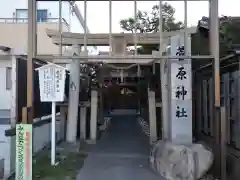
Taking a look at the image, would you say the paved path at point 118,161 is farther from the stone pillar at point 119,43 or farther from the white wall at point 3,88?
the white wall at point 3,88

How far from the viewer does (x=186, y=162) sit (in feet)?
26.5

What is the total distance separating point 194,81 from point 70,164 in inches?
245

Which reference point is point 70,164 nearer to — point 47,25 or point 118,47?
point 118,47

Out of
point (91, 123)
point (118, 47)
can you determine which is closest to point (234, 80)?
point (118, 47)

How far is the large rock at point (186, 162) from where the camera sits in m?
8.04

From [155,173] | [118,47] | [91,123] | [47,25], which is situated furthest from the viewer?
Result: [47,25]

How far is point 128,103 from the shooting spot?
132 ft

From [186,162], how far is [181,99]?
1811 millimetres

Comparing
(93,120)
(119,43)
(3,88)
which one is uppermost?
(119,43)

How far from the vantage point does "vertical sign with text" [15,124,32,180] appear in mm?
7383

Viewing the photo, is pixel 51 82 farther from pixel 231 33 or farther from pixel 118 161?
pixel 231 33

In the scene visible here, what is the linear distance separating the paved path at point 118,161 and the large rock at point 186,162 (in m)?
0.39

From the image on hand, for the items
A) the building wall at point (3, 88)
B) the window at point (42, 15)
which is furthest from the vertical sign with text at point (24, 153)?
the window at point (42, 15)

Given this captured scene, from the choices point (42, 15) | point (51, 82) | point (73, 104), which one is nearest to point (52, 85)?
point (51, 82)
